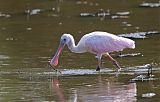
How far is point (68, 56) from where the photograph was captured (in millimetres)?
15711

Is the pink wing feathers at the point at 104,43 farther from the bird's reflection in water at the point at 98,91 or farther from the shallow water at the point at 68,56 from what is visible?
the bird's reflection in water at the point at 98,91

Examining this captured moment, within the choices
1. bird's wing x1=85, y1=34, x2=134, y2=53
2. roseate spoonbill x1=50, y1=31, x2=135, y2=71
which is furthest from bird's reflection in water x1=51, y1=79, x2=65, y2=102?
bird's wing x1=85, y1=34, x2=134, y2=53

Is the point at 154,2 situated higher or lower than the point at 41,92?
higher

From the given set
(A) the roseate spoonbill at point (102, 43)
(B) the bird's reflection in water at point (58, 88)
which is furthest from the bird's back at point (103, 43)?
(B) the bird's reflection in water at point (58, 88)

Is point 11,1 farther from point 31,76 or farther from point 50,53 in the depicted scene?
point 31,76

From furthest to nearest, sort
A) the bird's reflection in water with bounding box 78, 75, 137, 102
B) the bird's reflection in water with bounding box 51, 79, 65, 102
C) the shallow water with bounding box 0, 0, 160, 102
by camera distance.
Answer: the shallow water with bounding box 0, 0, 160, 102 < the bird's reflection in water with bounding box 51, 79, 65, 102 < the bird's reflection in water with bounding box 78, 75, 137, 102

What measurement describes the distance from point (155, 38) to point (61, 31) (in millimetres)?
3255

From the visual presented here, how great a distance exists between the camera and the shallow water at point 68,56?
11.3 meters

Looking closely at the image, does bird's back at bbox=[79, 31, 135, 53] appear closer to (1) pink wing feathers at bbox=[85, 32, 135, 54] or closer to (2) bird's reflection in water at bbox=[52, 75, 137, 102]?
(1) pink wing feathers at bbox=[85, 32, 135, 54]

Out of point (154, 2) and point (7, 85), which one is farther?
point (154, 2)

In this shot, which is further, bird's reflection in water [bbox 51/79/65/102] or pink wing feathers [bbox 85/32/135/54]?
pink wing feathers [bbox 85/32/135/54]

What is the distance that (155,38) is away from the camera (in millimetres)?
17672

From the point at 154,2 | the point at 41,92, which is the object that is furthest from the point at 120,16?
the point at 41,92

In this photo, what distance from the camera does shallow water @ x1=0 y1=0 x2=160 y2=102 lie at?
11.3 m
